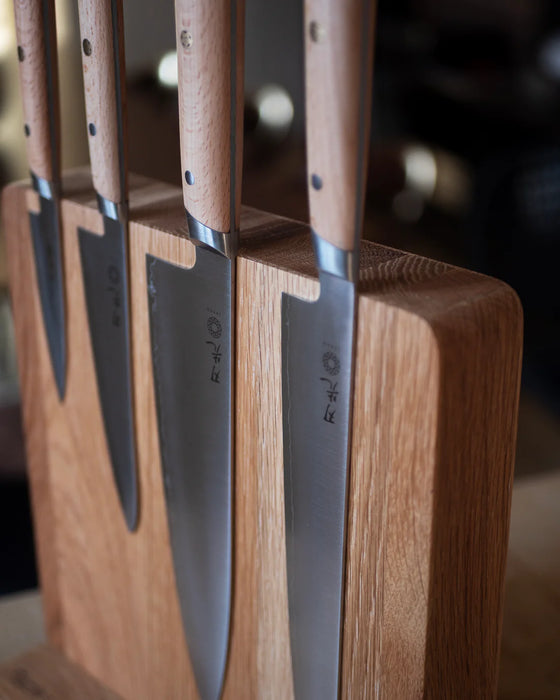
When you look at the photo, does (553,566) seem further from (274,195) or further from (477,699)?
(274,195)

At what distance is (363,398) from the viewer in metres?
0.39

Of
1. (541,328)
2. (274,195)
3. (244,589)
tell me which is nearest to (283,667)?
(244,589)

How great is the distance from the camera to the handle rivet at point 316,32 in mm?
322

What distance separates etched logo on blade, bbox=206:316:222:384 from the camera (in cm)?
44

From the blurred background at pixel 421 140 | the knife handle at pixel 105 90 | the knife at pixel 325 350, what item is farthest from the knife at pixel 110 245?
the blurred background at pixel 421 140

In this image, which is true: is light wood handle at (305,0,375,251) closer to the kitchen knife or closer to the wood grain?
the kitchen knife

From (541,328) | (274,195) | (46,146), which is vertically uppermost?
(46,146)

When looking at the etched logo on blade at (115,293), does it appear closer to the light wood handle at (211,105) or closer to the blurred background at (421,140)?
the light wood handle at (211,105)

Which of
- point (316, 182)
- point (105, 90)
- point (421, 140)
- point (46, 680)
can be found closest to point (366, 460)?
point (316, 182)

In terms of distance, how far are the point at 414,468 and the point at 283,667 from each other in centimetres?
18

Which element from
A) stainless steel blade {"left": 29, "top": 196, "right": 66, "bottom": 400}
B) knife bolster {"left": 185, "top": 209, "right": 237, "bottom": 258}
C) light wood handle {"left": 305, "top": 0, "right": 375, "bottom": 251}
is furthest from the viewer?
stainless steel blade {"left": 29, "top": 196, "right": 66, "bottom": 400}

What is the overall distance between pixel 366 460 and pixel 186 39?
0.21m

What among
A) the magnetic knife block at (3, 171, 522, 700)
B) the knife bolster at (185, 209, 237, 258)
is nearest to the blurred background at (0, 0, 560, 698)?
the magnetic knife block at (3, 171, 522, 700)

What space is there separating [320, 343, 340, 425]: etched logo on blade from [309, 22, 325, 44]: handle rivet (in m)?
0.14
